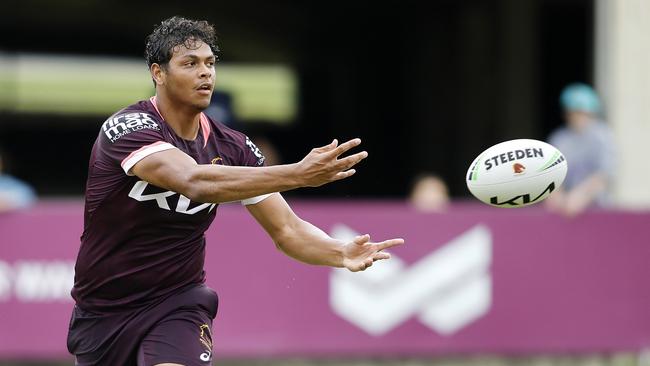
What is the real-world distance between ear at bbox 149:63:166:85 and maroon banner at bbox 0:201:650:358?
188 inches

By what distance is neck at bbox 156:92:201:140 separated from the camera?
6.00m

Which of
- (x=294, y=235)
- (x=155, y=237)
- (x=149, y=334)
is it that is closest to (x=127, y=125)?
(x=155, y=237)

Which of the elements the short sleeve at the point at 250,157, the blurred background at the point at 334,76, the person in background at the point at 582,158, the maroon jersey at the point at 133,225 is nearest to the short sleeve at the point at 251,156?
the short sleeve at the point at 250,157

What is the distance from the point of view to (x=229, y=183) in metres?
5.39

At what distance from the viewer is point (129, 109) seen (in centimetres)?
595

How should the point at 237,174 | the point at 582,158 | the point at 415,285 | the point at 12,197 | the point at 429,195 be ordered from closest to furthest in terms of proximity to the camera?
the point at 237,174
the point at 12,197
the point at 415,285
the point at 582,158
the point at 429,195

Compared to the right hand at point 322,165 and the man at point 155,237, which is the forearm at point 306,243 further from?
the right hand at point 322,165

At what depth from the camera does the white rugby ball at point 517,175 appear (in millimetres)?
6297

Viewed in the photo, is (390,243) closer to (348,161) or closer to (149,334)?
(348,161)

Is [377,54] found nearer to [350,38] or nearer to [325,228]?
[350,38]

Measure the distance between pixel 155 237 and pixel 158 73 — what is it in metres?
0.85

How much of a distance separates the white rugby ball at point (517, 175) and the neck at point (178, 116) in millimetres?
1558

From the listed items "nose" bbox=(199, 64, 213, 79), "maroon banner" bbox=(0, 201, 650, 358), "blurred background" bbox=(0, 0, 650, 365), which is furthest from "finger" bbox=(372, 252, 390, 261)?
"blurred background" bbox=(0, 0, 650, 365)

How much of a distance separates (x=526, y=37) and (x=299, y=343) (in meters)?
10.4
